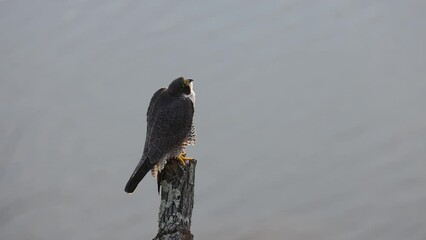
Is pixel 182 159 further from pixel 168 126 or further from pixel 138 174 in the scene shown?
pixel 168 126

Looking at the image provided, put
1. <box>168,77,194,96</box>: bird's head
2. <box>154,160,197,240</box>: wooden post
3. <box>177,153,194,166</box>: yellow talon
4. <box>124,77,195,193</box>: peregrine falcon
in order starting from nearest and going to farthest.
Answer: <box>154,160,197,240</box>: wooden post → <box>177,153,194,166</box>: yellow talon → <box>124,77,195,193</box>: peregrine falcon → <box>168,77,194,96</box>: bird's head

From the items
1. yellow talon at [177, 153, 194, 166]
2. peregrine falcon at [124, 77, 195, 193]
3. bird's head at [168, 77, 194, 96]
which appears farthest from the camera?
bird's head at [168, 77, 194, 96]

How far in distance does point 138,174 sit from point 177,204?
1054 mm

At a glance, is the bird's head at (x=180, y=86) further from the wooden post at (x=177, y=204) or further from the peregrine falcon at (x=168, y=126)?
the wooden post at (x=177, y=204)

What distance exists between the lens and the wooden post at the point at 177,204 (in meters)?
5.40

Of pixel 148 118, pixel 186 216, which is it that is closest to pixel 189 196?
pixel 186 216

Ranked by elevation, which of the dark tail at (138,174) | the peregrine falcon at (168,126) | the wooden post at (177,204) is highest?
the peregrine falcon at (168,126)

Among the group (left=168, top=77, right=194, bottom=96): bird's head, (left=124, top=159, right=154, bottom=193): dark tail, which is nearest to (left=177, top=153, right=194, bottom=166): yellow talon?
(left=124, top=159, right=154, bottom=193): dark tail

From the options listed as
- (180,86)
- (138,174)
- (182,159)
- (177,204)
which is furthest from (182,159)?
(180,86)

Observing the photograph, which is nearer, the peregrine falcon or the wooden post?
the wooden post

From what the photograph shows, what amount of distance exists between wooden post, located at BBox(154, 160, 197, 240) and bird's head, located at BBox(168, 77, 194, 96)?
69.3 inches

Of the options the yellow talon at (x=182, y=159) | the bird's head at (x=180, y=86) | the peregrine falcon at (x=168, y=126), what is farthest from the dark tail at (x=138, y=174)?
the bird's head at (x=180, y=86)

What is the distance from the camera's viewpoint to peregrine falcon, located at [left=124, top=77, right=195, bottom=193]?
21.9ft

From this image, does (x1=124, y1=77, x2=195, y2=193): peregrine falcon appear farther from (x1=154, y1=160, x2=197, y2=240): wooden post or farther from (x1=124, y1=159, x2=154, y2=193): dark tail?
(x1=154, y1=160, x2=197, y2=240): wooden post
